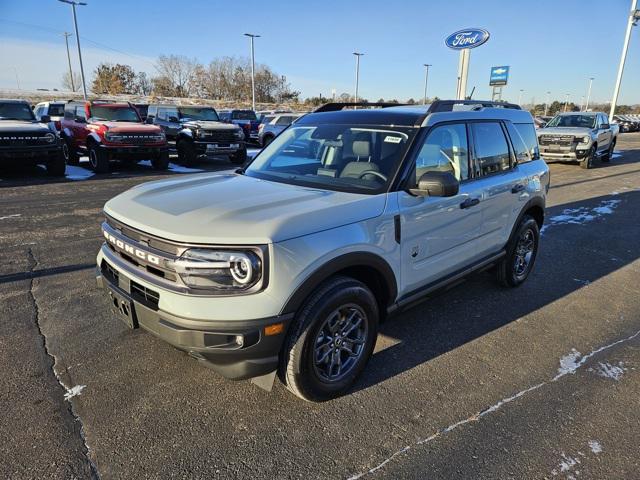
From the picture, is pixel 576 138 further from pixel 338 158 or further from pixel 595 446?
pixel 595 446

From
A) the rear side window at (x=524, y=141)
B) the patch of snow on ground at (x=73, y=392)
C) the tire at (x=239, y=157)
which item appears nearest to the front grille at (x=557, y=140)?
the tire at (x=239, y=157)

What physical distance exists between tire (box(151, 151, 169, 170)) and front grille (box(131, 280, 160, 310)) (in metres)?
11.1

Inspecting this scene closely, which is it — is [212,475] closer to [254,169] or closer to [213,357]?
[213,357]

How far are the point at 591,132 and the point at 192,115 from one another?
45.1 feet

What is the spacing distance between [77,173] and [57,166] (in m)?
0.93

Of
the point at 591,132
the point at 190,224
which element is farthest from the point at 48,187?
the point at 591,132

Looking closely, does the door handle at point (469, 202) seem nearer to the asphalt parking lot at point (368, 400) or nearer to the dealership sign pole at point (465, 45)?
the asphalt parking lot at point (368, 400)

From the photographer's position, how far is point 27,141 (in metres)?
10.6

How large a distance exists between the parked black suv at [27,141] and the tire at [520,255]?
36.1 ft

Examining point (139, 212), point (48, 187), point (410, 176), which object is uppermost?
point (410, 176)

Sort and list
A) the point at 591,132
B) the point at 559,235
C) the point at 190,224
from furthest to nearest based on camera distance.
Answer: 1. the point at 591,132
2. the point at 559,235
3. the point at 190,224

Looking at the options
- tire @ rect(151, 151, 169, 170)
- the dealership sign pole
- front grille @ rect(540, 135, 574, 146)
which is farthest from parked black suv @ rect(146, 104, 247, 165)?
front grille @ rect(540, 135, 574, 146)

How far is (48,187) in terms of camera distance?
10.1 m

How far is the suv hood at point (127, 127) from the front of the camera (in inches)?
468
